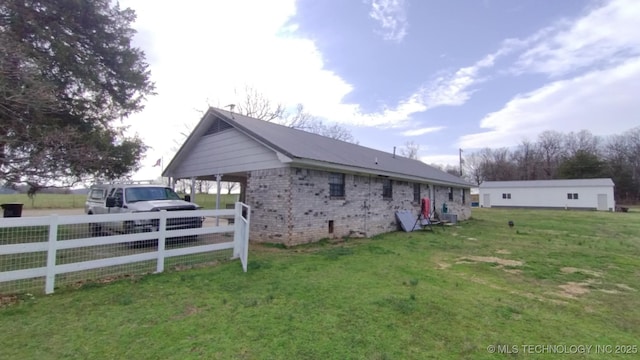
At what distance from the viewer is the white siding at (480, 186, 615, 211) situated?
35.5 meters

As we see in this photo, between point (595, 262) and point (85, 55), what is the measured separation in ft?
53.2

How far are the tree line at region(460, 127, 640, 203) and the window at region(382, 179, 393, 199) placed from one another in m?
46.5

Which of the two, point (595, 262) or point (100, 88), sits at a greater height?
point (100, 88)

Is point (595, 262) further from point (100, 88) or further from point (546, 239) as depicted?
point (100, 88)

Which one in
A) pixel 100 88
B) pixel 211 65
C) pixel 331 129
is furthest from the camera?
pixel 331 129

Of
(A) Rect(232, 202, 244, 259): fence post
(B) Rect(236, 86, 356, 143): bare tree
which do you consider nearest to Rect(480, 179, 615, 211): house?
(B) Rect(236, 86, 356, 143): bare tree

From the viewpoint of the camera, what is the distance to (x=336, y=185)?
11375 mm

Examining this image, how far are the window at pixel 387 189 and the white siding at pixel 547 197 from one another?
→ 108 feet

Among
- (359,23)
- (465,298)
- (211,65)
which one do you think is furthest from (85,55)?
(465,298)

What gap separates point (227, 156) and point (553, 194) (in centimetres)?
4012

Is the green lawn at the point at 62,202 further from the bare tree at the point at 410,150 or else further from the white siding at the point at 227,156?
the bare tree at the point at 410,150

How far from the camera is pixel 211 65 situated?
14.8 m

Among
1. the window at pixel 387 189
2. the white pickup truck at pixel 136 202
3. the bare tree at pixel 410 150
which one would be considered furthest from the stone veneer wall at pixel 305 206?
the bare tree at pixel 410 150

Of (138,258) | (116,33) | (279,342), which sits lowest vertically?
(279,342)
